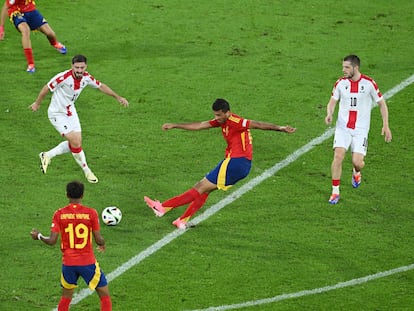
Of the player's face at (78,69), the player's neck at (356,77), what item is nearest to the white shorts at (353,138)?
the player's neck at (356,77)

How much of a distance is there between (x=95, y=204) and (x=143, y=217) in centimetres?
82

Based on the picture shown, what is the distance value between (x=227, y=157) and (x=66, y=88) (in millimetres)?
2841

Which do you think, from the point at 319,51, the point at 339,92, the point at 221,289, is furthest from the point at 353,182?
the point at 319,51

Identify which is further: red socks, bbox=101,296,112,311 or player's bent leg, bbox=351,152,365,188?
player's bent leg, bbox=351,152,365,188

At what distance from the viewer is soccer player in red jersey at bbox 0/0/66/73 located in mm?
21031

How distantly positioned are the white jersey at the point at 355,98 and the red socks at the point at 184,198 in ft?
8.38

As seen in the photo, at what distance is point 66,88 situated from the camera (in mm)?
17203

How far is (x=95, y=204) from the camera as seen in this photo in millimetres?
16953

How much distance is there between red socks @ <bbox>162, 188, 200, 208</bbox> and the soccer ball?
744 millimetres

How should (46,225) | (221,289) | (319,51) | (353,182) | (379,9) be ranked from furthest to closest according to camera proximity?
(379,9), (319,51), (353,182), (46,225), (221,289)

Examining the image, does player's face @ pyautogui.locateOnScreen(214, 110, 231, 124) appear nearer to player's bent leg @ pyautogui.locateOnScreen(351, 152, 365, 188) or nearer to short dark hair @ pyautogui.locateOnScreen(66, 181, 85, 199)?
player's bent leg @ pyautogui.locateOnScreen(351, 152, 365, 188)

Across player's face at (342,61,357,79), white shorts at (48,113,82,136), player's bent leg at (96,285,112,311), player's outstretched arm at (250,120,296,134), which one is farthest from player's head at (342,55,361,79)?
player's bent leg at (96,285,112,311)

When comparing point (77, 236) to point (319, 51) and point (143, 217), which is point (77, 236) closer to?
point (143, 217)

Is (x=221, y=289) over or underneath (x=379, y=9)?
underneath
